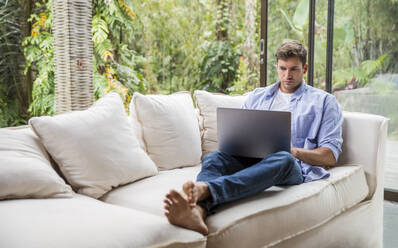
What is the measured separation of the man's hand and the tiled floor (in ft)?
2.38

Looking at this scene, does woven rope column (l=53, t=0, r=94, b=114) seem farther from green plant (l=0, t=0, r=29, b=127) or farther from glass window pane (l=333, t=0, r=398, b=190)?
glass window pane (l=333, t=0, r=398, b=190)

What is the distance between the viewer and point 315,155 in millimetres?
2102

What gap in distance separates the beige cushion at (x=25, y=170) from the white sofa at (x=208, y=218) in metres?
0.03

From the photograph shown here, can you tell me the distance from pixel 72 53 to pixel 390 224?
2301mm

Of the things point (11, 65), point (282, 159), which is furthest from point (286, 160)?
point (11, 65)

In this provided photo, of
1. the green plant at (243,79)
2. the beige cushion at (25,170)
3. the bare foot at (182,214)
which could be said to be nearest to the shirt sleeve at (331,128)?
the bare foot at (182,214)

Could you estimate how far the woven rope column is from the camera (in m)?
2.23

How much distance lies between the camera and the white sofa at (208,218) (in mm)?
1327

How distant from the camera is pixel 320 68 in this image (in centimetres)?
371

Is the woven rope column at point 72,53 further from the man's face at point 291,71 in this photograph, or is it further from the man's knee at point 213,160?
the man's face at point 291,71

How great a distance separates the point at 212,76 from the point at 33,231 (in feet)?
13.7

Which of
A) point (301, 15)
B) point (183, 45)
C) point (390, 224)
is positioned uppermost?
point (301, 15)

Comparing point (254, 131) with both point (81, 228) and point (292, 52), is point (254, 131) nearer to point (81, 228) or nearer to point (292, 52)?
point (292, 52)

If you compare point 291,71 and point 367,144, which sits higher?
→ point 291,71
